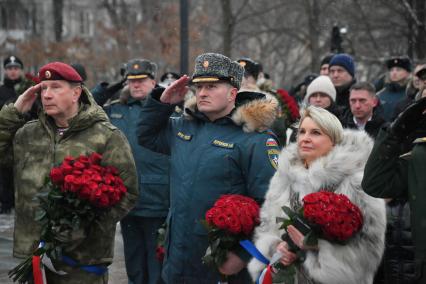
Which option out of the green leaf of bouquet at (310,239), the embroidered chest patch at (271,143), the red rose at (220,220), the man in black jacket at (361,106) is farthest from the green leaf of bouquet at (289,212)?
the man in black jacket at (361,106)

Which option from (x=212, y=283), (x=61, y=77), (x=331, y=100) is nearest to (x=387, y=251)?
(x=212, y=283)

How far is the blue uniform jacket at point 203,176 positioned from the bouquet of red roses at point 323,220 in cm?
76

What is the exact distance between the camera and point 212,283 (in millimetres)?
5570

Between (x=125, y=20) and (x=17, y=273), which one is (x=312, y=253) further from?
(x=125, y=20)

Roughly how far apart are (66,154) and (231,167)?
1.19 metres

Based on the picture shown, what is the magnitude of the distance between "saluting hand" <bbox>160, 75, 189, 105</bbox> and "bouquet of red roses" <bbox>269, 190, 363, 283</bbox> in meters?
1.46

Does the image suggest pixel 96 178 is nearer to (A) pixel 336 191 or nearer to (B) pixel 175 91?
(B) pixel 175 91

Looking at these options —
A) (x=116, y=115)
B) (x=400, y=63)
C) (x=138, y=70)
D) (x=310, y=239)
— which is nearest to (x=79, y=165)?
(x=310, y=239)

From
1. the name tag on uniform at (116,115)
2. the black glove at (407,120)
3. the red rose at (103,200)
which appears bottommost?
the red rose at (103,200)

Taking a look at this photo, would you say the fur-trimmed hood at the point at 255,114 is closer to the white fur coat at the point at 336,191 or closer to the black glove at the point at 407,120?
the white fur coat at the point at 336,191

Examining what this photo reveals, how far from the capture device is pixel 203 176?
5.45 meters

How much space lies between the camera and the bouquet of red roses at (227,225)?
16.2ft

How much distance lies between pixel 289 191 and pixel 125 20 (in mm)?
25476

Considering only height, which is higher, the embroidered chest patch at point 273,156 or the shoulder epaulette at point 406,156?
the shoulder epaulette at point 406,156
